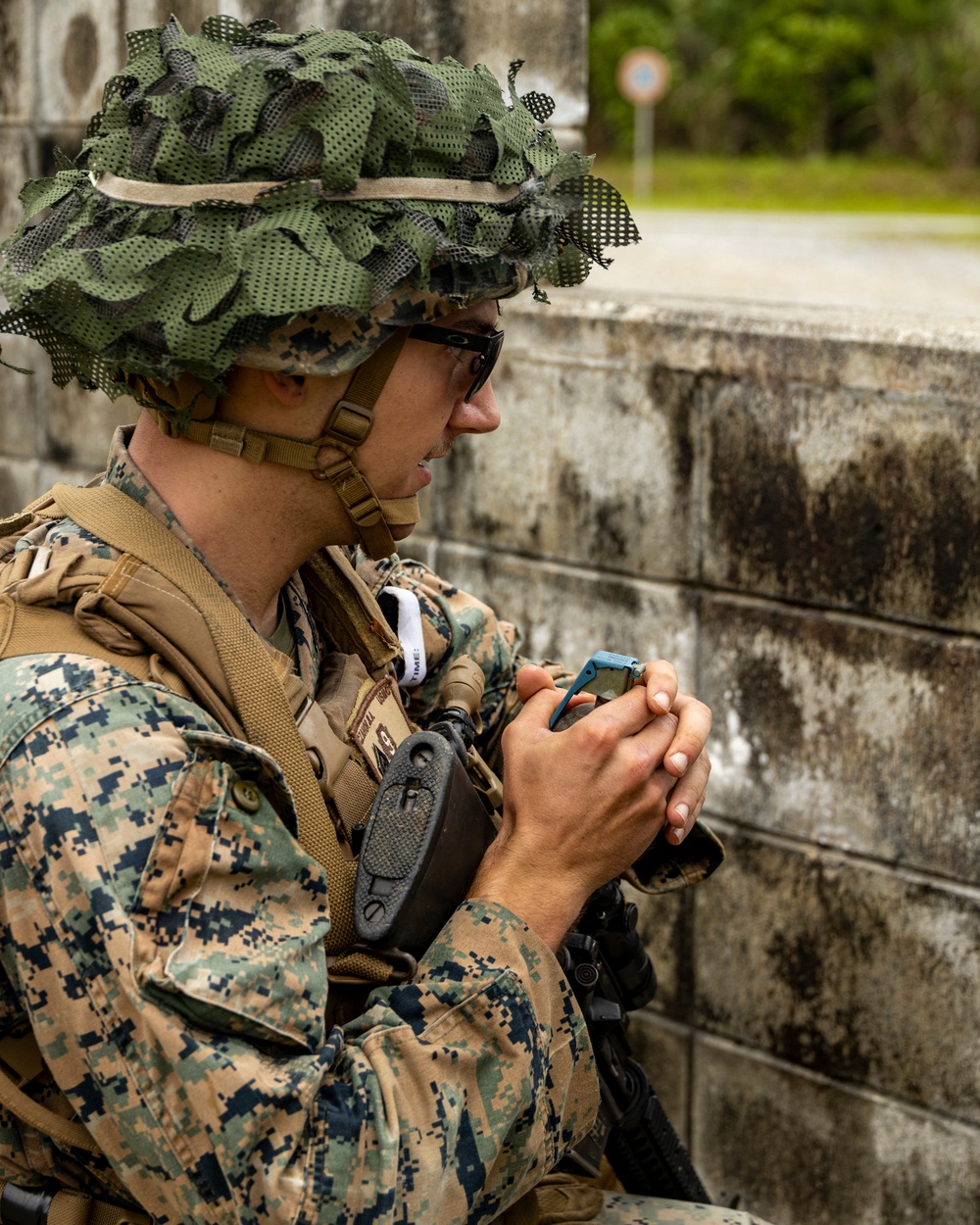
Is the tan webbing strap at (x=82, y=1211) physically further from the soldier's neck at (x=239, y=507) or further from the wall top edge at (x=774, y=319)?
the wall top edge at (x=774, y=319)

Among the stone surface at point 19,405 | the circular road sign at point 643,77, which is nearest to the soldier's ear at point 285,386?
the stone surface at point 19,405

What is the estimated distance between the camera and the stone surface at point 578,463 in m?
3.23

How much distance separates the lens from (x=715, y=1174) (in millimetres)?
3438

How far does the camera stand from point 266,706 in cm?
178

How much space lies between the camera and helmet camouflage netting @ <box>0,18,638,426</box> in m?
1.74

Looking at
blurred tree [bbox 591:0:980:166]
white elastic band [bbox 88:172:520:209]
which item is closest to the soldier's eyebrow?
white elastic band [bbox 88:172:520:209]

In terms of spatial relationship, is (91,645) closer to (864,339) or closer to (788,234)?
(864,339)

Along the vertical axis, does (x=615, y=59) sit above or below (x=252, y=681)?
above

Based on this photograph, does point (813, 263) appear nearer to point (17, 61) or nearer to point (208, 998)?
point (17, 61)

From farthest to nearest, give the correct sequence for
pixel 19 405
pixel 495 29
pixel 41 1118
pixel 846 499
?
pixel 19 405 → pixel 495 29 → pixel 846 499 → pixel 41 1118

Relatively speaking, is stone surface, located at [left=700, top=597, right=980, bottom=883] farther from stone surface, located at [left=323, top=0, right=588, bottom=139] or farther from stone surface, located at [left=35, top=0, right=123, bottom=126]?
stone surface, located at [left=35, top=0, right=123, bottom=126]

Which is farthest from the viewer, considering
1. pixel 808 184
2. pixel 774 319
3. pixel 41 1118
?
pixel 808 184

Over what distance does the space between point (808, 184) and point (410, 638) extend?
15.4 m

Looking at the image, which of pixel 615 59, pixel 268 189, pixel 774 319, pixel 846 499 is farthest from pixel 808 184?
pixel 268 189
